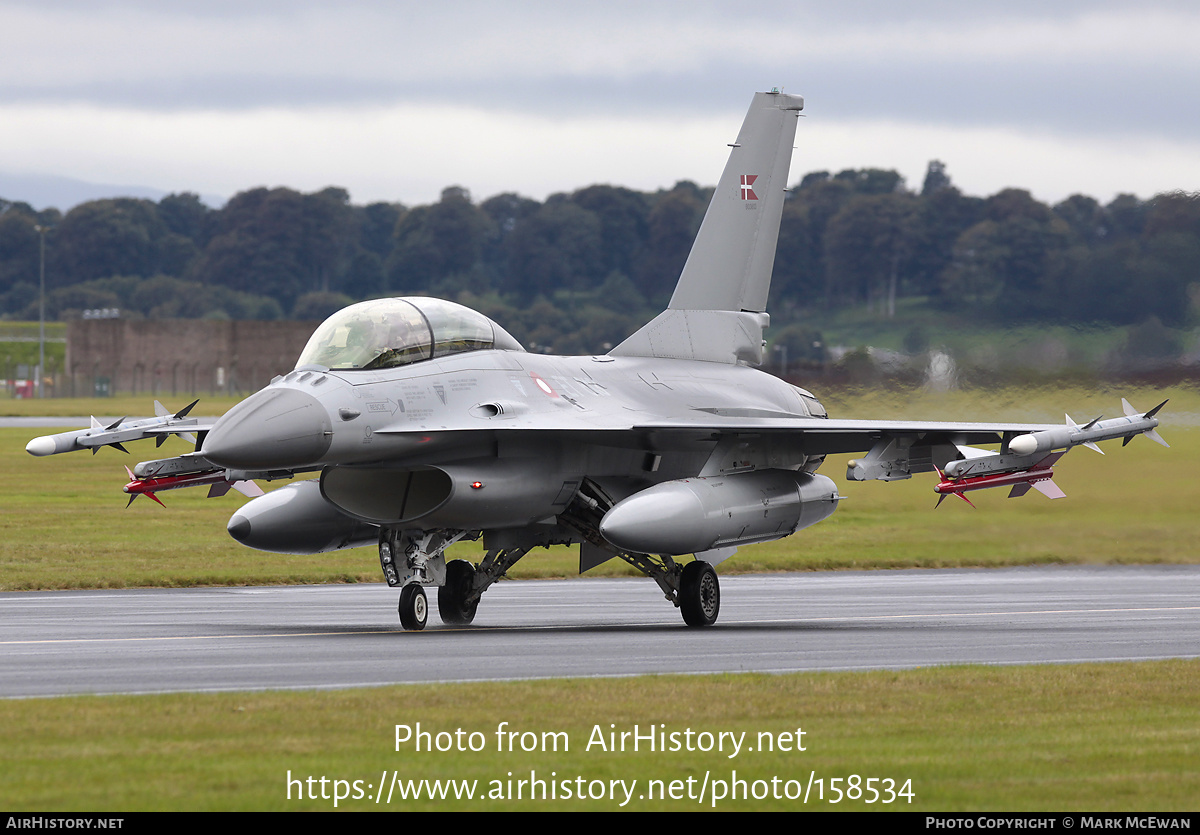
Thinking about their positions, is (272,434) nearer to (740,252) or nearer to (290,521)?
(290,521)

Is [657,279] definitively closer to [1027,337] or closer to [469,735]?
[1027,337]

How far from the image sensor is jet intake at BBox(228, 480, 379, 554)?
65.0ft

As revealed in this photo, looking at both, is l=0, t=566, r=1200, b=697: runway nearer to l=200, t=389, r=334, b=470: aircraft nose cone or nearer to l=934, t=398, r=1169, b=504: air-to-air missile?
l=934, t=398, r=1169, b=504: air-to-air missile

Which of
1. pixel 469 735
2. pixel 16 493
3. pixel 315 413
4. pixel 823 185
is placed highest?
pixel 823 185

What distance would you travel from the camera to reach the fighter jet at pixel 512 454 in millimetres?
18031

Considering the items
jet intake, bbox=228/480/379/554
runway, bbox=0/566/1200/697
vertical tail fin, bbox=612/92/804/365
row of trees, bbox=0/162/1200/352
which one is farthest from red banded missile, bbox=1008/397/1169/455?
row of trees, bbox=0/162/1200/352

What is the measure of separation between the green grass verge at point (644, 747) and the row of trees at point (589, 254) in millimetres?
19332

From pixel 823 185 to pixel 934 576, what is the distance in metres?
37.8

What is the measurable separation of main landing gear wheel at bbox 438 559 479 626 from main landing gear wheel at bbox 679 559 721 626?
2.40 m

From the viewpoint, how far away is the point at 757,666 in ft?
49.3

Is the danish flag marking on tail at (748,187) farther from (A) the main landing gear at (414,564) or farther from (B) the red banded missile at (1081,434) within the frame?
(A) the main landing gear at (414,564)

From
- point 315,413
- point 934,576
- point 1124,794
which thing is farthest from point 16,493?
point 1124,794

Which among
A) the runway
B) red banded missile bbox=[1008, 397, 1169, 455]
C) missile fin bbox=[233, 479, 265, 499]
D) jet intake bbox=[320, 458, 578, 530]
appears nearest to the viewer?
the runway

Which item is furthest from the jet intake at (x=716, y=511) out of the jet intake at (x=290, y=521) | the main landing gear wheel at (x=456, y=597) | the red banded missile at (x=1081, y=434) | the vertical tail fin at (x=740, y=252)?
the jet intake at (x=290, y=521)
